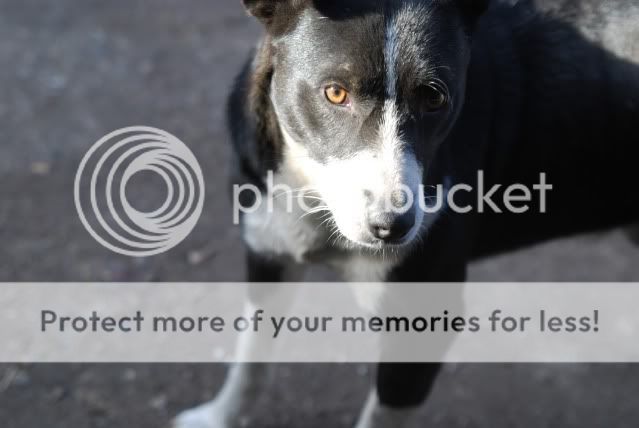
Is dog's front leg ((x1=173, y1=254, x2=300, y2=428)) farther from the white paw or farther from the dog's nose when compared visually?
the dog's nose

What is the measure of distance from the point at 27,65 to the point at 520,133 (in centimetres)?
345

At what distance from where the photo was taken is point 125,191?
4.41 meters

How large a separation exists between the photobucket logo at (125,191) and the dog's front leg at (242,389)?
0.82 meters

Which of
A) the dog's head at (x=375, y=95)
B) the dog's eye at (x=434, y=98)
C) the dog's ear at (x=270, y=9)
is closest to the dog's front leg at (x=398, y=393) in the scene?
the dog's head at (x=375, y=95)

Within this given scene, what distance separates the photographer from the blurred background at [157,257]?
11.5ft

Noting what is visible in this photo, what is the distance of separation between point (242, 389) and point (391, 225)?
1335 millimetres

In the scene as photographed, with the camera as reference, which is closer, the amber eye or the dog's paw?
the amber eye

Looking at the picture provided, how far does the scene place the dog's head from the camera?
2.37 metres

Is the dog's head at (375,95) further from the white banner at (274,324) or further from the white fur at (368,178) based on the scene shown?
the white banner at (274,324)

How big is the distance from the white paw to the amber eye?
1.52 m

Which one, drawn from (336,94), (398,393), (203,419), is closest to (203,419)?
(203,419)

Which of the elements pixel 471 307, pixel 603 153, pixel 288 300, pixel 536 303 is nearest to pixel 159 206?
pixel 288 300

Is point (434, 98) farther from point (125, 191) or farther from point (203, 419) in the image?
point (125, 191)

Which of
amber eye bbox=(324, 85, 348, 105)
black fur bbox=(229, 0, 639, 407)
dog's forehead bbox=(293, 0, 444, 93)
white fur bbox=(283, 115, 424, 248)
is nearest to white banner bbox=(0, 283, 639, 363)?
black fur bbox=(229, 0, 639, 407)
